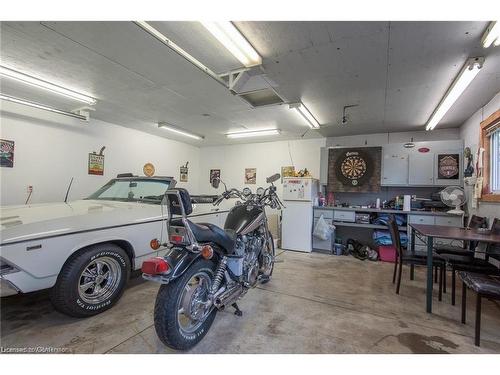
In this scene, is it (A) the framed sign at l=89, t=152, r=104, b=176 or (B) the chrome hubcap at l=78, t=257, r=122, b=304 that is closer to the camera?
(B) the chrome hubcap at l=78, t=257, r=122, b=304

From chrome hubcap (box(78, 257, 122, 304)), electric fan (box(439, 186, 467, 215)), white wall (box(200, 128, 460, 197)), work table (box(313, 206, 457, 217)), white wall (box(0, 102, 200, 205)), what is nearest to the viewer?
chrome hubcap (box(78, 257, 122, 304))

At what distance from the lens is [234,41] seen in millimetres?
2336

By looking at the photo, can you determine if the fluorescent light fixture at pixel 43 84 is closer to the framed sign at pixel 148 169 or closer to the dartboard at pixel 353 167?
the framed sign at pixel 148 169

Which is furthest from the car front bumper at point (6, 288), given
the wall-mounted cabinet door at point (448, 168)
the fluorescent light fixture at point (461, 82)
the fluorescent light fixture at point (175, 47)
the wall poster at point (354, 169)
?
the wall-mounted cabinet door at point (448, 168)

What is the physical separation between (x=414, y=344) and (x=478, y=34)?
2788 mm

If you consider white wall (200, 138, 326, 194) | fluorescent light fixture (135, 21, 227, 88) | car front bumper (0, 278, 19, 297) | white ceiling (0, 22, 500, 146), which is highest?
white ceiling (0, 22, 500, 146)

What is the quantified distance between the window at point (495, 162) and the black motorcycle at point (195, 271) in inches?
142

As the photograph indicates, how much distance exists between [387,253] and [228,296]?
4000 millimetres

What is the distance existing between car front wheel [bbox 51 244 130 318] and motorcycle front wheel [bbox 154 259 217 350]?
92 cm

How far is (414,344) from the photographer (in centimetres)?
208

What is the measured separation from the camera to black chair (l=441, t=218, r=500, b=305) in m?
2.73

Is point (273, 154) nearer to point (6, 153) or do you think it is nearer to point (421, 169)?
point (421, 169)

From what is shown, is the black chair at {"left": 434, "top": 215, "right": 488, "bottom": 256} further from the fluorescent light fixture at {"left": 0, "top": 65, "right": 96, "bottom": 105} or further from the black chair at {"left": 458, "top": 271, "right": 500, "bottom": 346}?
the fluorescent light fixture at {"left": 0, "top": 65, "right": 96, "bottom": 105}

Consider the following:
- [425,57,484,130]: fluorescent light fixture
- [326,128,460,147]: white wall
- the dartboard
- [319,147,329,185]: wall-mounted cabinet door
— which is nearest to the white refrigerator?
[319,147,329,185]: wall-mounted cabinet door
